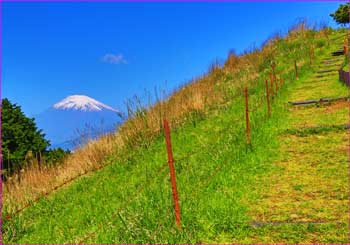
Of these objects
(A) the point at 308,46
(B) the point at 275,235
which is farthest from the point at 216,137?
(A) the point at 308,46

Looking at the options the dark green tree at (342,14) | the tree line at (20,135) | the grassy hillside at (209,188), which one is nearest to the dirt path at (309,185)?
the grassy hillside at (209,188)

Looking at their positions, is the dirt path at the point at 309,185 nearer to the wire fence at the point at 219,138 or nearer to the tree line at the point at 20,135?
the wire fence at the point at 219,138

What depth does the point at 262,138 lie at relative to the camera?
7.13m

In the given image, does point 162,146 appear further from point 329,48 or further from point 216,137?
point 329,48

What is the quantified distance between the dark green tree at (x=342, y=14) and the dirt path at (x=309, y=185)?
933 inches

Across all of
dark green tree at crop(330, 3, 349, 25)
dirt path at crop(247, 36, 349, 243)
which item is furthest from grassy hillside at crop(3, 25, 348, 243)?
dark green tree at crop(330, 3, 349, 25)

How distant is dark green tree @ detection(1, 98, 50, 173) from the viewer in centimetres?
1441

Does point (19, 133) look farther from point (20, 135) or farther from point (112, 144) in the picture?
point (112, 144)

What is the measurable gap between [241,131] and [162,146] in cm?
169

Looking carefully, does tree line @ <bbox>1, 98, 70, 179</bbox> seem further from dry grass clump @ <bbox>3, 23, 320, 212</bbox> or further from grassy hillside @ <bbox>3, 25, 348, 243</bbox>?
grassy hillside @ <bbox>3, 25, 348, 243</bbox>

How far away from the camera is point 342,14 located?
1184 inches

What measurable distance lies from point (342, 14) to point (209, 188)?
2880cm

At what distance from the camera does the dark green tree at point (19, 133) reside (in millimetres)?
14410

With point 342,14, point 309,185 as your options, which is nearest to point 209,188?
point 309,185
